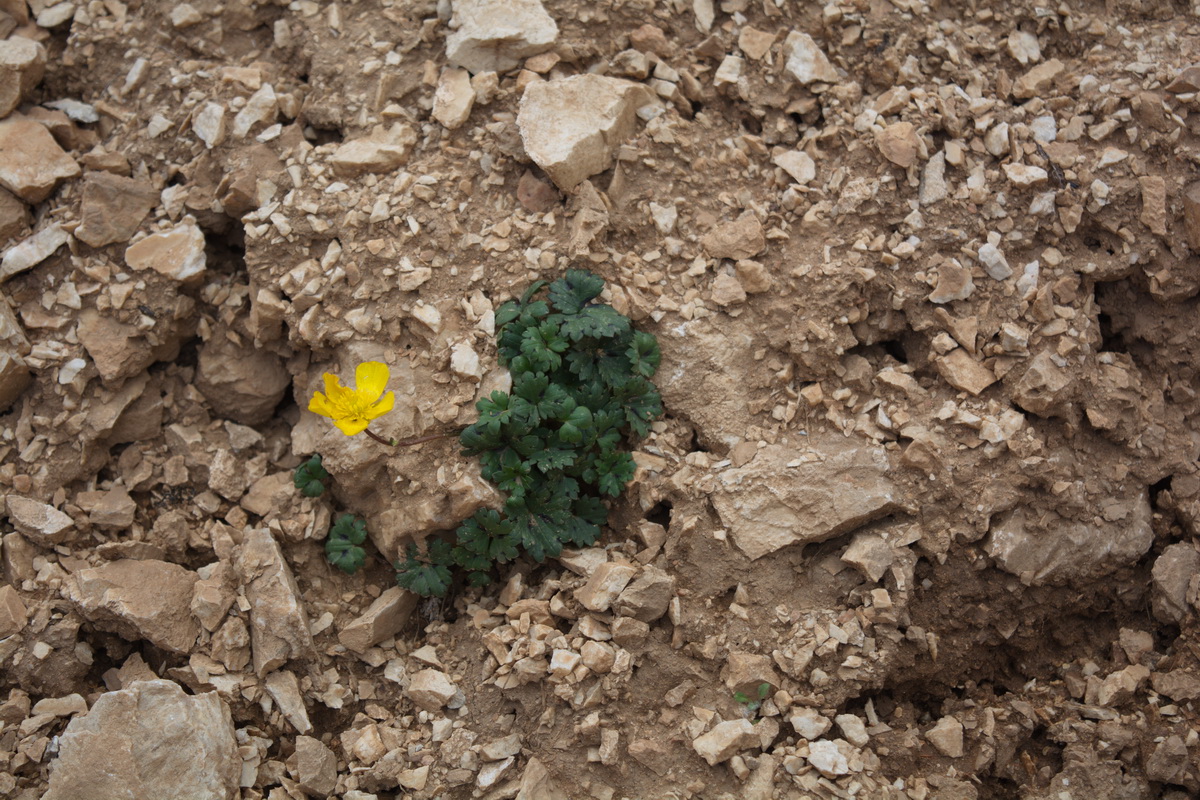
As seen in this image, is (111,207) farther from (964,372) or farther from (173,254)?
(964,372)

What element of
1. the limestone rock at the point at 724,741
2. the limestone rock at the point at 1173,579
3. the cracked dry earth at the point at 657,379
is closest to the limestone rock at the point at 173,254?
the cracked dry earth at the point at 657,379

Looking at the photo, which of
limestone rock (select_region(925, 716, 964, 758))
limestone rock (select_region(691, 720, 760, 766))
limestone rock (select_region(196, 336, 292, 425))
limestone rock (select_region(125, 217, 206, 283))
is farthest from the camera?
limestone rock (select_region(196, 336, 292, 425))

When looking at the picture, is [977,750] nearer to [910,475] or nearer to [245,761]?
[910,475]

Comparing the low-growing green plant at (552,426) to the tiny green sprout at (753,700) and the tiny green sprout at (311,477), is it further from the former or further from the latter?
the tiny green sprout at (753,700)

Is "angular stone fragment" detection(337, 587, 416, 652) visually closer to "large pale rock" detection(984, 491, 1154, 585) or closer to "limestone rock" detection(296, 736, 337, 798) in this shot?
"limestone rock" detection(296, 736, 337, 798)

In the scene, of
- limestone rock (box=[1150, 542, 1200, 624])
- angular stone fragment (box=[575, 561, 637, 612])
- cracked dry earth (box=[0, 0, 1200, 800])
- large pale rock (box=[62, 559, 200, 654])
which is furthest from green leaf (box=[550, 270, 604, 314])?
limestone rock (box=[1150, 542, 1200, 624])

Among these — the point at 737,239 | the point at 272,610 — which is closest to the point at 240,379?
the point at 272,610
